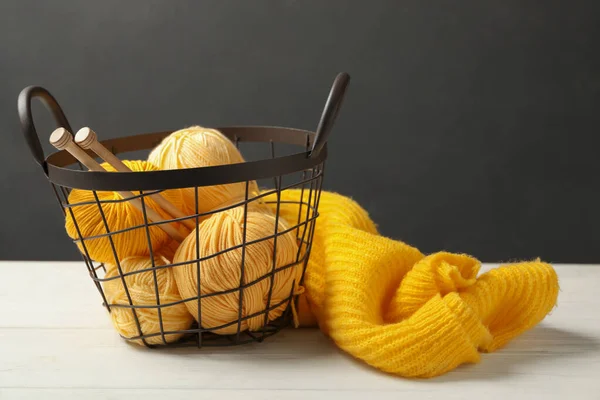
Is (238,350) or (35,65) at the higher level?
(35,65)

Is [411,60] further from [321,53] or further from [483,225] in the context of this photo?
[483,225]

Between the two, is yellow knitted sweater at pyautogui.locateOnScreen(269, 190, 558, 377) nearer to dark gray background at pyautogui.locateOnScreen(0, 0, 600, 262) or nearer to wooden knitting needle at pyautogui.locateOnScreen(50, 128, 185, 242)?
wooden knitting needle at pyautogui.locateOnScreen(50, 128, 185, 242)

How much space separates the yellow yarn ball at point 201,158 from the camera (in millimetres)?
566

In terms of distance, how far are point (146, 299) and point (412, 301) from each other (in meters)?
0.22

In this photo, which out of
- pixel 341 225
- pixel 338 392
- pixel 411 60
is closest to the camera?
pixel 338 392

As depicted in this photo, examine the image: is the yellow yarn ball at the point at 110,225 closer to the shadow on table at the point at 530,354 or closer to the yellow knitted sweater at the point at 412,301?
the yellow knitted sweater at the point at 412,301

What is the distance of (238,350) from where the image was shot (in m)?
0.55

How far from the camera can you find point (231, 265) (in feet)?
1.66

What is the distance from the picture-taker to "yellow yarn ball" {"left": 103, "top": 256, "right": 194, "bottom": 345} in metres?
0.53

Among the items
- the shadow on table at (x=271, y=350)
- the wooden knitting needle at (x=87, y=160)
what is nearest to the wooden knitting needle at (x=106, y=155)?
the wooden knitting needle at (x=87, y=160)

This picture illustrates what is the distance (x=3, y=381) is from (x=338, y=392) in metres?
0.26

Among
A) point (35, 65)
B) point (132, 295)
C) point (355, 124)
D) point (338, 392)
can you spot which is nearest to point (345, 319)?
point (338, 392)

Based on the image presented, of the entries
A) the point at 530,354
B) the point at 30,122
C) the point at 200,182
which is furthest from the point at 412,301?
the point at 30,122

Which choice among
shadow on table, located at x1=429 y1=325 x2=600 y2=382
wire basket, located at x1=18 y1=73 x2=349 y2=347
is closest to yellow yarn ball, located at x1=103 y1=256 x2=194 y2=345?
wire basket, located at x1=18 y1=73 x2=349 y2=347
